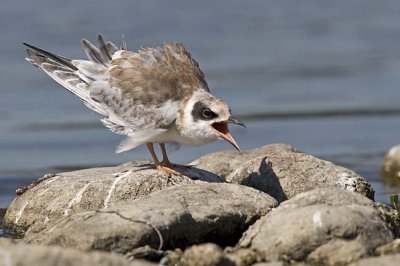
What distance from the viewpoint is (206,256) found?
6.25 metres

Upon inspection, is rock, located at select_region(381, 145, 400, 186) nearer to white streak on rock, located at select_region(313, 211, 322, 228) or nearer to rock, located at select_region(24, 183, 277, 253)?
rock, located at select_region(24, 183, 277, 253)

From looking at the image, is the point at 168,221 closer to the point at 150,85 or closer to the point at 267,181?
the point at 267,181

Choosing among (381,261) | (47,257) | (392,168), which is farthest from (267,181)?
(47,257)

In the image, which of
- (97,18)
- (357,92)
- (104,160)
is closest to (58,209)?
(104,160)

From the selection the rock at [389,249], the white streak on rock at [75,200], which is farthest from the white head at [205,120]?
the rock at [389,249]

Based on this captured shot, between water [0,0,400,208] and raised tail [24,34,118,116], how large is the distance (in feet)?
2.93

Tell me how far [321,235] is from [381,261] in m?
0.61

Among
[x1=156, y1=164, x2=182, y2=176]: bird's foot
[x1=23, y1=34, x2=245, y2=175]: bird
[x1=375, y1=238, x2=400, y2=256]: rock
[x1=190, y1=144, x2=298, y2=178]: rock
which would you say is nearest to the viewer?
[x1=375, y1=238, x2=400, y2=256]: rock

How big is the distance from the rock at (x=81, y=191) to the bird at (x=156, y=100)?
0.75 ft

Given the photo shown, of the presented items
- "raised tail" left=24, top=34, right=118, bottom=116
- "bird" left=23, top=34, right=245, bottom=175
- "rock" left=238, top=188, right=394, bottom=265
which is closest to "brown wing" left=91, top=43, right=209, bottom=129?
"bird" left=23, top=34, right=245, bottom=175

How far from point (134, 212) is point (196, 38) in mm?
12641

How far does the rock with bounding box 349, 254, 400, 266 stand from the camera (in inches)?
236

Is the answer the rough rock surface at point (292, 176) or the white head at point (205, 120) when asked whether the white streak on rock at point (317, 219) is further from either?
the rough rock surface at point (292, 176)

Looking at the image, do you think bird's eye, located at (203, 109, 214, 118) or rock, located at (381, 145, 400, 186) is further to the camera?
rock, located at (381, 145, 400, 186)
